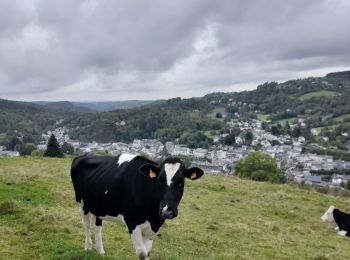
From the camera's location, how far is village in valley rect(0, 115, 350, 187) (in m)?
99.6

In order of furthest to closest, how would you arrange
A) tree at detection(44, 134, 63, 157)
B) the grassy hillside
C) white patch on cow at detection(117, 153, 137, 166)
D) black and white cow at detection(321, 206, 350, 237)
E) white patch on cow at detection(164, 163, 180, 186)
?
tree at detection(44, 134, 63, 157) → black and white cow at detection(321, 206, 350, 237) → the grassy hillside → white patch on cow at detection(117, 153, 137, 166) → white patch on cow at detection(164, 163, 180, 186)

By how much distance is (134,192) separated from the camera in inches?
323

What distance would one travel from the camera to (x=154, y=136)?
16000 cm

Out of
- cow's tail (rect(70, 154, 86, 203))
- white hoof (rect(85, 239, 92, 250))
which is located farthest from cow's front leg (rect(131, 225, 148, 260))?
cow's tail (rect(70, 154, 86, 203))

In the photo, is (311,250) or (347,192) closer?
(311,250)

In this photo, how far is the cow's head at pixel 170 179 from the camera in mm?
7055

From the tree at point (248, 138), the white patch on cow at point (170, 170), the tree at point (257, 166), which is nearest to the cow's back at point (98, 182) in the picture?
the white patch on cow at point (170, 170)

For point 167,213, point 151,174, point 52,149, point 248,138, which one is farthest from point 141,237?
point 248,138

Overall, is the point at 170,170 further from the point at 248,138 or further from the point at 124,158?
the point at 248,138

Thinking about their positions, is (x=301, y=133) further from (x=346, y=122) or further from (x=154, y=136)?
(x=154, y=136)

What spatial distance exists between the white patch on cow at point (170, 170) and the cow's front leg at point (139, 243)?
131cm

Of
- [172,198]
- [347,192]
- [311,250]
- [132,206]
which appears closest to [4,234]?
[132,206]

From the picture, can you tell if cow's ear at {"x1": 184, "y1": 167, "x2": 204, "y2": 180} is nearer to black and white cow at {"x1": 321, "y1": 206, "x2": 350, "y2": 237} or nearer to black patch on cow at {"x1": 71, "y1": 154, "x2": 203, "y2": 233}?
black patch on cow at {"x1": 71, "y1": 154, "x2": 203, "y2": 233}

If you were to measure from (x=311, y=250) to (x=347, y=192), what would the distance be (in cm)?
2393
